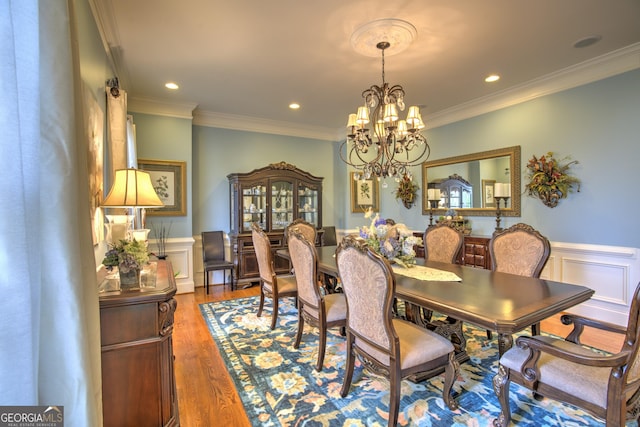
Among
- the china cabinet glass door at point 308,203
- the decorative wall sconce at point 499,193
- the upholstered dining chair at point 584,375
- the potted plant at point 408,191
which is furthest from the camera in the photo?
the china cabinet glass door at point 308,203

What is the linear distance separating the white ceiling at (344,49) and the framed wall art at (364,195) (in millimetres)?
1954

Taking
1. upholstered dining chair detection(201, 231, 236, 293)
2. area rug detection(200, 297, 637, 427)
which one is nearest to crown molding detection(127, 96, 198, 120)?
upholstered dining chair detection(201, 231, 236, 293)

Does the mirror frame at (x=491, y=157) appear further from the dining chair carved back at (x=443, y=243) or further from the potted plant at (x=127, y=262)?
A: the potted plant at (x=127, y=262)

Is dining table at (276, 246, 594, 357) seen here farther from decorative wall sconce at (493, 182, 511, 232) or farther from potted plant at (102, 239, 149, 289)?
decorative wall sconce at (493, 182, 511, 232)

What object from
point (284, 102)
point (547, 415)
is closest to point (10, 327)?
point (547, 415)

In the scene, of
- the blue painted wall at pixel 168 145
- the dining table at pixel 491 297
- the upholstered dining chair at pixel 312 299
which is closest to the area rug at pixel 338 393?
the upholstered dining chair at pixel 312 299

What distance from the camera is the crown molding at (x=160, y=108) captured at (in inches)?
168

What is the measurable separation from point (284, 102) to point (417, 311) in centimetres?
341

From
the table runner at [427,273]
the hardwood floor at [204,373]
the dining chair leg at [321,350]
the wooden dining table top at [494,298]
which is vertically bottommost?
the hardwood floor at [204,373]

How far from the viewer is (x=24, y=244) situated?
0.74 metres

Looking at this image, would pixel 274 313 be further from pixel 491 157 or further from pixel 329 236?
pixel 491 157

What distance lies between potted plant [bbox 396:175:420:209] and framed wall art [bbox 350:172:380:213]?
2.41 feet

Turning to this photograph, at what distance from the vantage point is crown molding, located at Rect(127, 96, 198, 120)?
426 centimetres

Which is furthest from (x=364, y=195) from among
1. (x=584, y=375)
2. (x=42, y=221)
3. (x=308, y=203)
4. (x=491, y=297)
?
(x=42, y=221)
